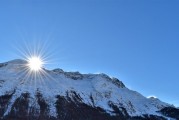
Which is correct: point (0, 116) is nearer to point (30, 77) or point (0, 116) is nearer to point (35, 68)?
point (30, 77)

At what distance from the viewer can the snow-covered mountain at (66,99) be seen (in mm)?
137625

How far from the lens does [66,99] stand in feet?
508

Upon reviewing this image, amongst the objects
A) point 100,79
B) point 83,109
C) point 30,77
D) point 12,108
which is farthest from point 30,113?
point 100,79

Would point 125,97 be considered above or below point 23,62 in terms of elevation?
below

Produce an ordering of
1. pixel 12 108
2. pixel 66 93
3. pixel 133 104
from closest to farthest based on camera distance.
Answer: pixel 12 108 < pixel 66 93 < pixel 133 104

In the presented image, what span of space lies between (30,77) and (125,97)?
48049 mm

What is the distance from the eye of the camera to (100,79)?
642 feet

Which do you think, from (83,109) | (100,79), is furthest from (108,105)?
(100,79)

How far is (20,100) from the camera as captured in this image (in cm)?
14075

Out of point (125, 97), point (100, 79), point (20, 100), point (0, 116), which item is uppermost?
point (100, 79)

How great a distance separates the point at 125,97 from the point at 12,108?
67.6 meters

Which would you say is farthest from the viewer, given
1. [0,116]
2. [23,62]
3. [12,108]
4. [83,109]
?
[23,62]

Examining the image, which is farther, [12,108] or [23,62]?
[23,62]

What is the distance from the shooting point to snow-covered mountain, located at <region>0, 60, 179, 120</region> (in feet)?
452
